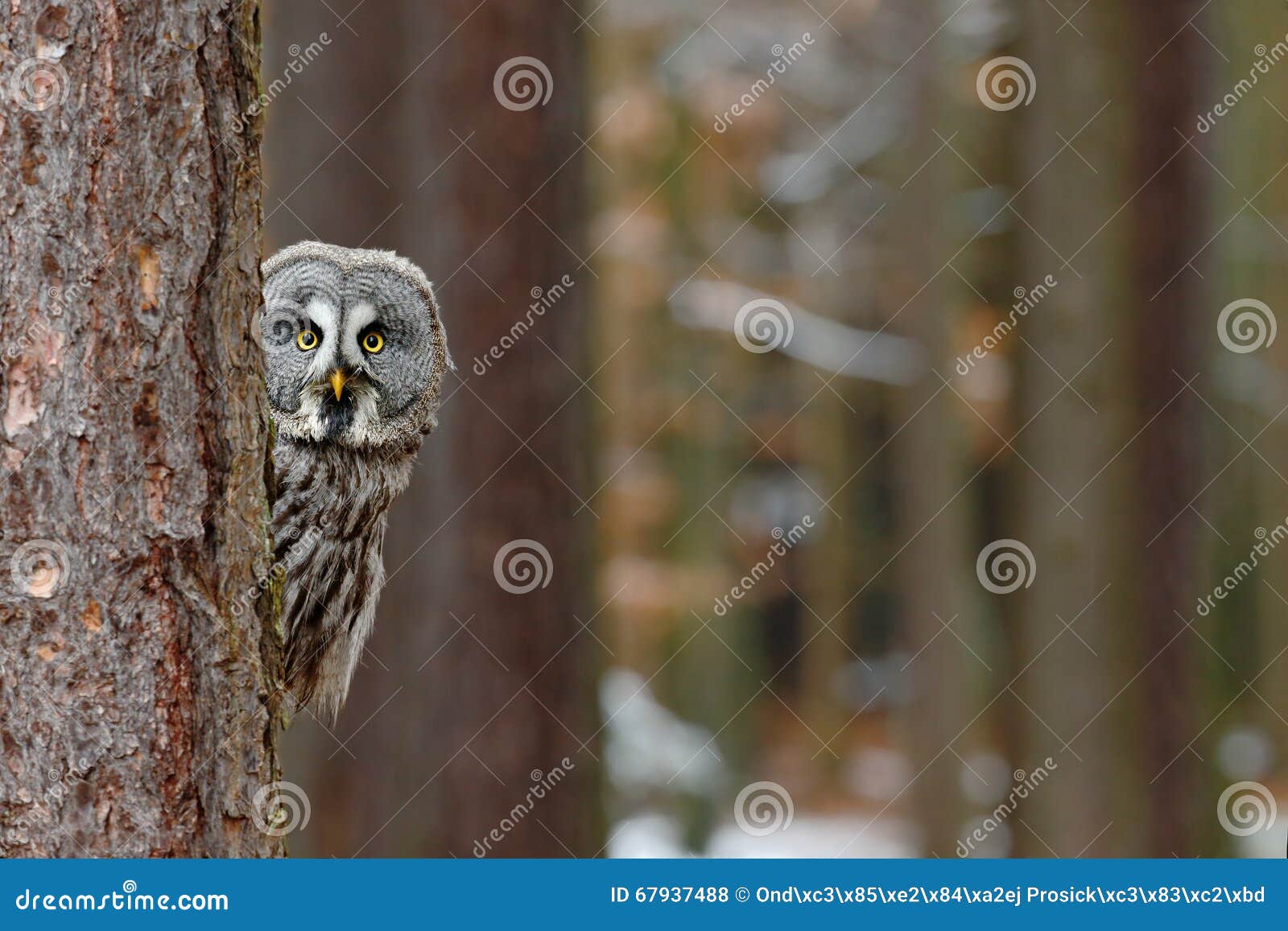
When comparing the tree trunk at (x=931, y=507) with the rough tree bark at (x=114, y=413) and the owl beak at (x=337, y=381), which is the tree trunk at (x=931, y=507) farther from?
the rough tree bark at (x=114, y=413)

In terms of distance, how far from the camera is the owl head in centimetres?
405

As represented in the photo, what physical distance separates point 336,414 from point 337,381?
0.12 m

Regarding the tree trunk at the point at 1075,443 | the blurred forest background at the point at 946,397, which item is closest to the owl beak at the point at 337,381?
the blurred forest background at the point at 946,397

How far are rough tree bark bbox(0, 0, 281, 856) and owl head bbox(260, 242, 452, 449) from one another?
1644mm

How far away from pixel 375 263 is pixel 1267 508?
35.6 ft

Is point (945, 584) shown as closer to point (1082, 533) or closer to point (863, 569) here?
point (1082, 533)

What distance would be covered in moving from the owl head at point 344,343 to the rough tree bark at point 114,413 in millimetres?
1644

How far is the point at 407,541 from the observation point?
5469mm

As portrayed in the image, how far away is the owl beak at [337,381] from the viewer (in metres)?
4.00

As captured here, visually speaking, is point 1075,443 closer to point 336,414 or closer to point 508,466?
point 508,466

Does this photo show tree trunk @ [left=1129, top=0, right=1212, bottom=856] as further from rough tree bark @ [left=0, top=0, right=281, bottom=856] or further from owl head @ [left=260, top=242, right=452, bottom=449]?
rough tree bark @ [left=0, top=0, right=281, bottom=856]

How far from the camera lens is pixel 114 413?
2.30 m

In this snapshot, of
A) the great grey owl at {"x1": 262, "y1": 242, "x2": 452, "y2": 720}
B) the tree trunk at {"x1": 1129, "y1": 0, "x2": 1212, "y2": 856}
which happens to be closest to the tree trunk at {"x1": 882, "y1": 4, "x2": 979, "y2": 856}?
the tree trunk at {"x1": 1129, "y1": 0, "x2": 1212, "y2": 856}

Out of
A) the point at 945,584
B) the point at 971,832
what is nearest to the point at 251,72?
the point at 945,584
